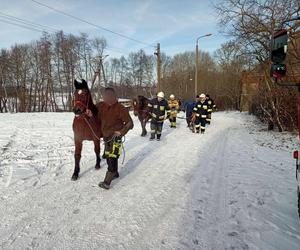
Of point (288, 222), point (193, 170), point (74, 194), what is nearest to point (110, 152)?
point (74, 194)

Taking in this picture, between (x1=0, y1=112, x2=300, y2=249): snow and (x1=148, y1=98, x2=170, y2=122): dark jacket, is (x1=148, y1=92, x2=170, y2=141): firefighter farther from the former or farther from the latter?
(x1=0, y1=112, x2=300, y2=249): snow

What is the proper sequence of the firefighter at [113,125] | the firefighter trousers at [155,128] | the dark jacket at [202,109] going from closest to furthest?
1. the firefighter at [113,125]
2. the firefighter trousers at [155,128]
3. the dark jacket at [202,109]

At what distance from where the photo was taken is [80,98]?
507 centimetres

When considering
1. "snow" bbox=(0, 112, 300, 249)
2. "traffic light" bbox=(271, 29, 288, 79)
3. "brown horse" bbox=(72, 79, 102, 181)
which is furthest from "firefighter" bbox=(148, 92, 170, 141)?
"traffic light" bbox=(271, 29, 288, 79)

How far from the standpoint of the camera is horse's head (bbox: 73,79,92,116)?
16.4 feet

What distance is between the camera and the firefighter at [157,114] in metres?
10.5

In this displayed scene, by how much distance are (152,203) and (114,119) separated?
1.78 metres

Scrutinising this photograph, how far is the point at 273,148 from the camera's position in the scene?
8.87 metres

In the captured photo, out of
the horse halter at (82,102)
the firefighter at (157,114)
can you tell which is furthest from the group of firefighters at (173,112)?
the horse halter at (82,102)

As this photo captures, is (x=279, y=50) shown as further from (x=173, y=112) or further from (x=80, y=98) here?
(x=173, y=112)

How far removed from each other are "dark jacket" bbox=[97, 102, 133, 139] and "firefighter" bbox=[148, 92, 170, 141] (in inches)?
217

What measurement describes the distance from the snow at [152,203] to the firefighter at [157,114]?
2941 mm

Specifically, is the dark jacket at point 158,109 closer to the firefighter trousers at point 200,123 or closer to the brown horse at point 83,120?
the firefighter trousers at point 200,123

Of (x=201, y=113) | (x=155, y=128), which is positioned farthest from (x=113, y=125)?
(x=201, y=113)
